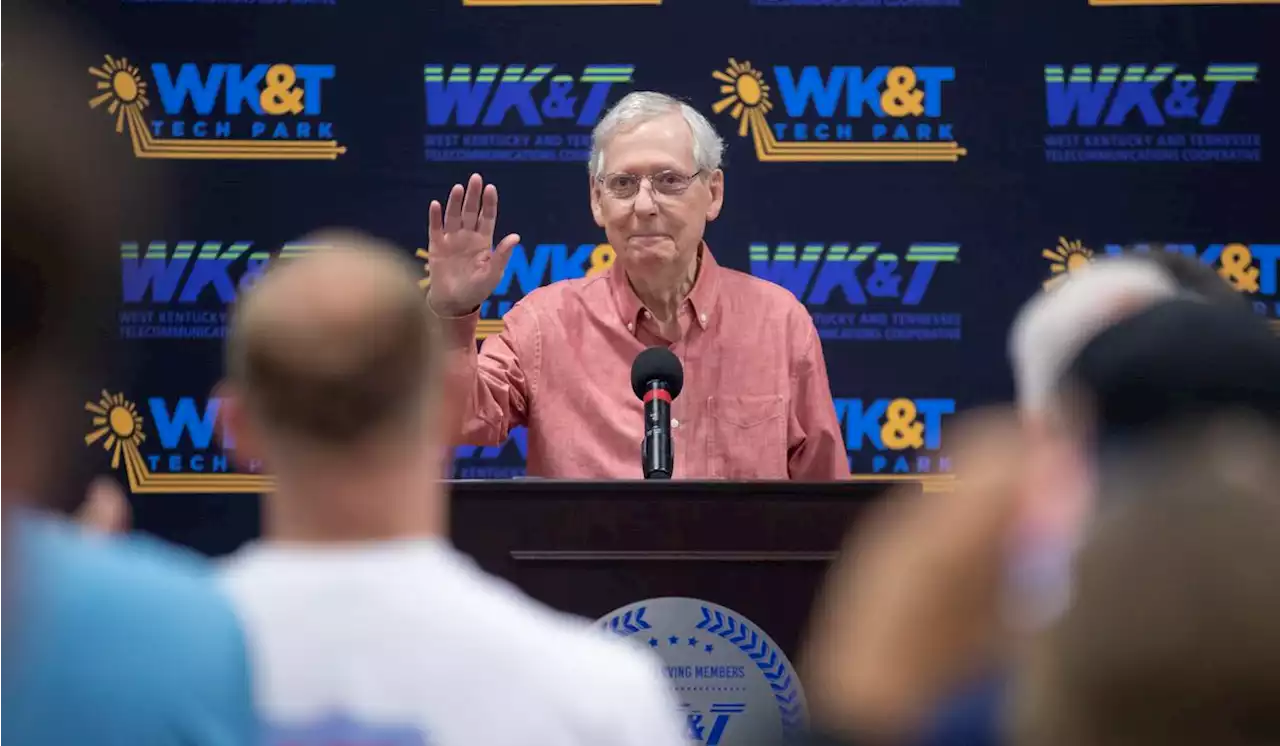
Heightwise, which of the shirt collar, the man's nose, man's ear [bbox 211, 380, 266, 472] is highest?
the man's nose

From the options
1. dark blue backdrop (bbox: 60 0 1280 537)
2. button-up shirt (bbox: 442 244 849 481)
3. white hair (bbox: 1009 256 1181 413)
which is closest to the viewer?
white hair (bbox: 1009 256 1181 413)

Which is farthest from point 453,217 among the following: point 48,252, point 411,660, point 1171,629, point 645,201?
point 1171,629

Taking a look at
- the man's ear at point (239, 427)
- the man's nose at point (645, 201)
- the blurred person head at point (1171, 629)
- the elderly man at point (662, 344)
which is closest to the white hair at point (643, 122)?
the elderly man at point (662, 344)

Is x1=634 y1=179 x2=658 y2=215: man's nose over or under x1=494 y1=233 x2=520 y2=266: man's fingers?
over

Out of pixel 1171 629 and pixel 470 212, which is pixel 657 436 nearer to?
pixel 470 212

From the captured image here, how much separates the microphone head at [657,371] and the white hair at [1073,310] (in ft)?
5.83

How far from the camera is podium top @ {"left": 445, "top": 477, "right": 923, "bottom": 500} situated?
2.60m

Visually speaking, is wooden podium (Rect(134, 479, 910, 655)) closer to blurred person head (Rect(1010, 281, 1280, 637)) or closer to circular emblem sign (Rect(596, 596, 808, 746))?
circular emblem sign (Rect(596, 596, 808, 746))

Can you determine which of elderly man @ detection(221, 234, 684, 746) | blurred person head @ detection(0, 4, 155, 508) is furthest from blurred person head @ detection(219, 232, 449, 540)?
blurred person head @ detection(0, 4, 155, 508)

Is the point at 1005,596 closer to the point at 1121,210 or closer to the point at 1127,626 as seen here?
the point at 1127,626

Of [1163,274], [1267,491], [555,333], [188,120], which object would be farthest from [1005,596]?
[188,120]

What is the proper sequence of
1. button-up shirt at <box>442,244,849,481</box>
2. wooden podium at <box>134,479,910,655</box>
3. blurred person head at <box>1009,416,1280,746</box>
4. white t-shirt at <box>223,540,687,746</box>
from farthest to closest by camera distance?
button-up shirt at <box>442,244,849,481</box> → wooden podium at <box>134,479,910,655</box> → white t-shirt at <box>223,540,687,746</box> → blurred person head at <box>1009,416,1280,746</box>

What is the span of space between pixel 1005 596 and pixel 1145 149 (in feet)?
Result: 14.2

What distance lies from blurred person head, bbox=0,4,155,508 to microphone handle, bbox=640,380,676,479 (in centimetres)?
193
